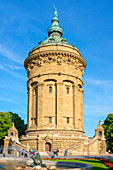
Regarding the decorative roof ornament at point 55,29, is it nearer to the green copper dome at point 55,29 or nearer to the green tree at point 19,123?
the green copper dome at point 55,29

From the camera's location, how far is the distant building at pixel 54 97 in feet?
145

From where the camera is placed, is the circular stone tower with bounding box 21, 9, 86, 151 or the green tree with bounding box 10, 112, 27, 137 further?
the green tree with bounding box 10, 112, 27, 137

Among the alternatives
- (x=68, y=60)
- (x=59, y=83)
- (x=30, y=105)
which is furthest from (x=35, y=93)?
(x=68, y=60)

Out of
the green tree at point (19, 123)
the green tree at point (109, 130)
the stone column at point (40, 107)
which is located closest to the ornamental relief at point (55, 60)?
the stone column at point (40, 107)

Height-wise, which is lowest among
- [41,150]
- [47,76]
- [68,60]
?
[41,150]

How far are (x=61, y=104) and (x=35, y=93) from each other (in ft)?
23.9

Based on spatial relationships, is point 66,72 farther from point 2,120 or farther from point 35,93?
Answer: point 2,120

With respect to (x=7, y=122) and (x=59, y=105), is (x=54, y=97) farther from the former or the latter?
(x=7, y=122)

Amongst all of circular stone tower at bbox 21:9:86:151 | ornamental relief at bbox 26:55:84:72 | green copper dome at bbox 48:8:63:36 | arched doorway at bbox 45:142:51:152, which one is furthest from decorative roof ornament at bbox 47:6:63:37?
arched doorway at bbox 45:142:51:152

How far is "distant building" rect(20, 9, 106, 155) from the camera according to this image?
145 feet

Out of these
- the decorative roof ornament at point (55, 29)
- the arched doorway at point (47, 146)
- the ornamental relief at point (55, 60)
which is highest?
the decorative roof ornament at point (55, 29)

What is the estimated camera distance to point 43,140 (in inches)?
1688

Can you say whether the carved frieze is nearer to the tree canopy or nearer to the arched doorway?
the tree canopy

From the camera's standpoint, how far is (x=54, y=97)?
47812 mm
